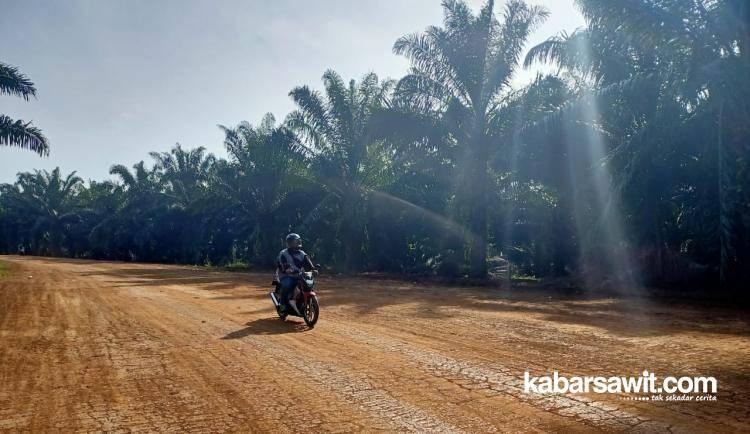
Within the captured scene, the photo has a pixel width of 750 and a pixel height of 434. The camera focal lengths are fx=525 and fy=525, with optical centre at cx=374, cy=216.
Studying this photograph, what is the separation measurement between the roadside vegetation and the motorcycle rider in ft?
27.9

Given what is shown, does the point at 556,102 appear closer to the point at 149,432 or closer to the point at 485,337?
the point at 485,337

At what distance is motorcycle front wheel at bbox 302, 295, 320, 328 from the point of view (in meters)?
8.57

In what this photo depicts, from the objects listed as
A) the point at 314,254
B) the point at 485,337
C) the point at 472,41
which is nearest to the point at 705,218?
the point at 485,337

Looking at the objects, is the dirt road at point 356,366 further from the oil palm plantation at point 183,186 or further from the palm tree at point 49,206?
the palm tree at point 49,206

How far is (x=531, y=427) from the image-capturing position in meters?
3.92

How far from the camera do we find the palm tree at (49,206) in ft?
183

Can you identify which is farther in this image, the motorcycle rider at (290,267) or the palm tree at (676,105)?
the palm tree at (676,105)

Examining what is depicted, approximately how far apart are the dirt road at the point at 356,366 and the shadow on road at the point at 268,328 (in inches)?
1.2

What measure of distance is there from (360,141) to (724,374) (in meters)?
20.6

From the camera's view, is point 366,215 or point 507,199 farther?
point 366,215

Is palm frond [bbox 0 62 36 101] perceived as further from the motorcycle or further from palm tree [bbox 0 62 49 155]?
the motorcycle

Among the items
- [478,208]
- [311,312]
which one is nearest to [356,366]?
[311,312]

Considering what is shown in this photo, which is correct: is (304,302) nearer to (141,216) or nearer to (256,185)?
(256,185)

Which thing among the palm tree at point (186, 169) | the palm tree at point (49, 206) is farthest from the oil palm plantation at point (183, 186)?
the palm tree at point (49, 206)
